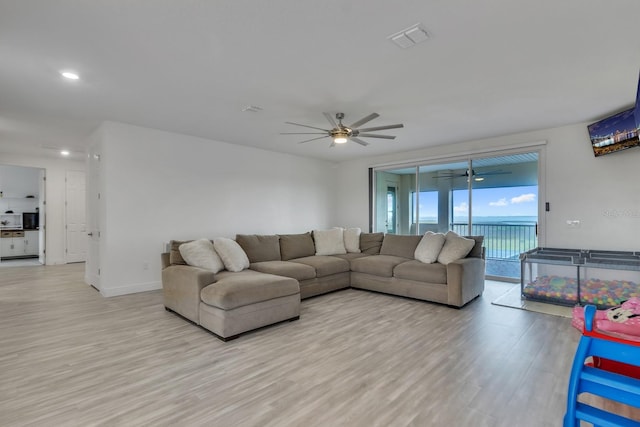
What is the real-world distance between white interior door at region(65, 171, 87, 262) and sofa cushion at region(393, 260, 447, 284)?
751 cm

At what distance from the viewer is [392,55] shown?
8.65 feet

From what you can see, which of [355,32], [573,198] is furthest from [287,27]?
[573,198]

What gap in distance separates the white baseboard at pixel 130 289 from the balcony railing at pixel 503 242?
560 cm

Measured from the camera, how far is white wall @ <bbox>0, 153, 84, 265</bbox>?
722 cm

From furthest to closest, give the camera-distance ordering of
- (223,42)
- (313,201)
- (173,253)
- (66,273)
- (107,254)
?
1. (313,201)
2. (66,273)
3. (107,254)
4. (173,253)
5. (223,42)

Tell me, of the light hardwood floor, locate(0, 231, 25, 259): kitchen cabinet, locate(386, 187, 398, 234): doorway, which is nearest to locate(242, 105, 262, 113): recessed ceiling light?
the light hardwood floor

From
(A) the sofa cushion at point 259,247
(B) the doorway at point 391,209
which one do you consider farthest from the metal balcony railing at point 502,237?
(A) the sofa cushion at point 259,247

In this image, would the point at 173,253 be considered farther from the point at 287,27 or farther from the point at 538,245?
the point at 538,245

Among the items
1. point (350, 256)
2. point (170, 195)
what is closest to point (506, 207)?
point (350, 256)

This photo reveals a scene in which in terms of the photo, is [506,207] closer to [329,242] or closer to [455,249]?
[455,249]

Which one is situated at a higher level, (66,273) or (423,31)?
(423,31)

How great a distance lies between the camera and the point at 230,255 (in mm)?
3865

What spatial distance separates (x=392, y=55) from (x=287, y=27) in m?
0.93

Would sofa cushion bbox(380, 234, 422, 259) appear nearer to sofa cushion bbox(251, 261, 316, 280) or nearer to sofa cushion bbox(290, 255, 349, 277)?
sofa cushion bbox(290, 255, 349, 277)
